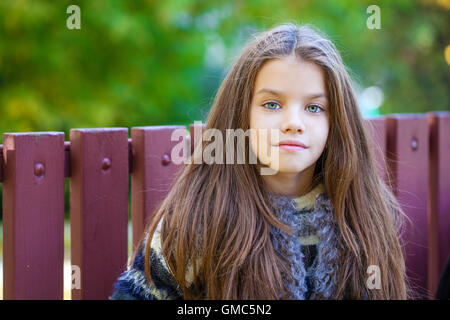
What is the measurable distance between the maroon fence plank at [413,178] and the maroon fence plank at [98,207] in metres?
1.38

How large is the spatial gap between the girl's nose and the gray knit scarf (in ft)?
0.80

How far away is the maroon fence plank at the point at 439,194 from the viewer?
3.09 meters

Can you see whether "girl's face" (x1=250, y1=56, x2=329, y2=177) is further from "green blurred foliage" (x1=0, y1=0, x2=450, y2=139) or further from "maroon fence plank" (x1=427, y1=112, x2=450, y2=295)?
"green blurred foliage" (x1=0, y1=0, x2=450, y2=139)

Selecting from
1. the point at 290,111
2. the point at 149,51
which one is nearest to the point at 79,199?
the point at 290,111

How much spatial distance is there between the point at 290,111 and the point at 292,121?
38mm

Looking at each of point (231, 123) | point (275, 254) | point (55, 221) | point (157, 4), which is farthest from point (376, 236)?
point (157, 4)

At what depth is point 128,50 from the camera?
6.45 meters

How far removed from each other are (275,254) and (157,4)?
476 cm

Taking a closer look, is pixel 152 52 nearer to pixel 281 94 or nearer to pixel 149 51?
pixel 149 51

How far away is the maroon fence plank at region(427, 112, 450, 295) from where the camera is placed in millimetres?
3086

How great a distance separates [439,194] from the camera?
3125mm

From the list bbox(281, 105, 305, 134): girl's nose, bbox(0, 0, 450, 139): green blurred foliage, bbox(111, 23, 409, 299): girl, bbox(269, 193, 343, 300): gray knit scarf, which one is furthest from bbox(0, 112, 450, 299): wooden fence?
bbox(0, 0, 450, 139): green blurred foliage

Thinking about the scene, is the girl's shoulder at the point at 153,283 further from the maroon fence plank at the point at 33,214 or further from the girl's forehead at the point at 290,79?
the girl's forehead at the point at 290,79

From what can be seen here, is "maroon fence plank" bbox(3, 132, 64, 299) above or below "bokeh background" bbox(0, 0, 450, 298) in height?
below
